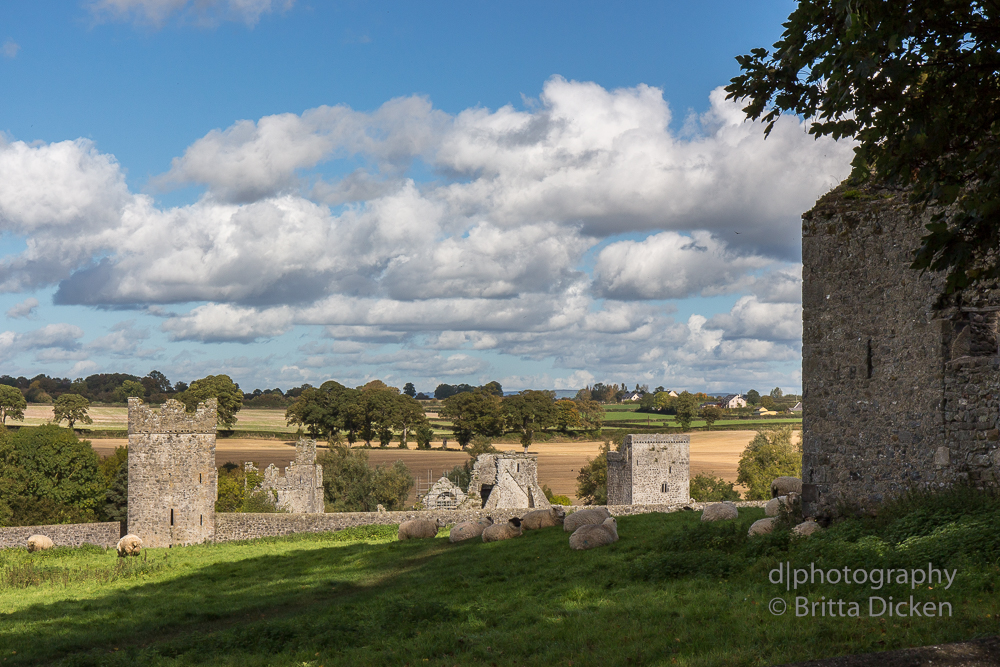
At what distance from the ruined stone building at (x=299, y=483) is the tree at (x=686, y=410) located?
7073 centimetres

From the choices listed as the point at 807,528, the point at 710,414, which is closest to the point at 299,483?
the point at 807,528

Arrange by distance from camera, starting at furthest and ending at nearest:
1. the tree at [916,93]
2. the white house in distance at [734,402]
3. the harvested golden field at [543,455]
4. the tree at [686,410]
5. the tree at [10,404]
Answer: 1. the white house in distance at [734,402]
2. the tree at [686,410]
3. the tree at [10,404]
4. the harvested golden field at [543,455]
5. the tree at [916,93]

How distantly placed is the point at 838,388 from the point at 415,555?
13057 mm

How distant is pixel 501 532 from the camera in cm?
2178

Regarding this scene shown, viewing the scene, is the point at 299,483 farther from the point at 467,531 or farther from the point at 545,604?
the point at 545,604

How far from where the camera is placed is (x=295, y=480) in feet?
140

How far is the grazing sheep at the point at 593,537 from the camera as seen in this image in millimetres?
17812

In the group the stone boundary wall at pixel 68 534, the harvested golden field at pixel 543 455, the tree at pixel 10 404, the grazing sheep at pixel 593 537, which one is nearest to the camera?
the grazing sheep at pixel 593 537

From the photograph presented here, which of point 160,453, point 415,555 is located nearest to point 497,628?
point 415,555

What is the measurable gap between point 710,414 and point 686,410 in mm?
6207

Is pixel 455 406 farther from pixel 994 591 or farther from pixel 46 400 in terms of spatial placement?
pixel 994 591

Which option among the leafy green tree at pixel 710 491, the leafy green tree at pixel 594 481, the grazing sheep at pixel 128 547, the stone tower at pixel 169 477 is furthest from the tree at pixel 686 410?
the grazing sheep at pixel 128 547

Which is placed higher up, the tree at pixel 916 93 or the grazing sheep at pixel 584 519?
the tree at pixel 916 93

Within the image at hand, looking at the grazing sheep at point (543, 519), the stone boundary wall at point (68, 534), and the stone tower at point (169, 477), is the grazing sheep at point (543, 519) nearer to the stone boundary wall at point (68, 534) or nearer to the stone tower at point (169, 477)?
the stone tower at point (169, 477)
